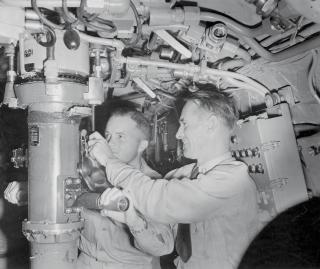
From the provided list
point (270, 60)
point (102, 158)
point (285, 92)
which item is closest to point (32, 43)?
point (102, 158)

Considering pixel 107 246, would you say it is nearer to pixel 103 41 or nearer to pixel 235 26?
pixel 103 41

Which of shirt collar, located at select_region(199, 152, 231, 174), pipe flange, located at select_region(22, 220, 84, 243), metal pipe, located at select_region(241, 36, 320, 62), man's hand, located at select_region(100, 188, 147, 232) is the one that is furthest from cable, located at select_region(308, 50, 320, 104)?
pipe flange, located at select_region(22, 220, 84, 243)

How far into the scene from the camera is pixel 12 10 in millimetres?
1685

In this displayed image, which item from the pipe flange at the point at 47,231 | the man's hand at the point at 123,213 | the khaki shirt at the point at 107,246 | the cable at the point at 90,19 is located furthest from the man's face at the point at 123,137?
the cable at the point at 90,19

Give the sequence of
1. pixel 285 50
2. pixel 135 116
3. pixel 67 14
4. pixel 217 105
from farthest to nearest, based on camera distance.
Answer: pixel 135 116 → pixel 217 105 → pixel 285 50 → pixel 67 14

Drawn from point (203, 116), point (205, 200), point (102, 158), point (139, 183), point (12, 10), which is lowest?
point (205, 200)

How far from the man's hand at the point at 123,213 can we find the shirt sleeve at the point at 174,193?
73 millimetres

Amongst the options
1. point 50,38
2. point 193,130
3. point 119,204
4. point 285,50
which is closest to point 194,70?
point 193,130

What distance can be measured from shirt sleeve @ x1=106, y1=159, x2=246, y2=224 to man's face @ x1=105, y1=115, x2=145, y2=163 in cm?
82

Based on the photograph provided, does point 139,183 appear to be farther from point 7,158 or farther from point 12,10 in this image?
point 7,158

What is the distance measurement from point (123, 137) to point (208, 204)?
1.09 m

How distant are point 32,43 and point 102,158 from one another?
734 mm

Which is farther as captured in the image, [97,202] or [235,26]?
[235,26]

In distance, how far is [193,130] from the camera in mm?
2352
